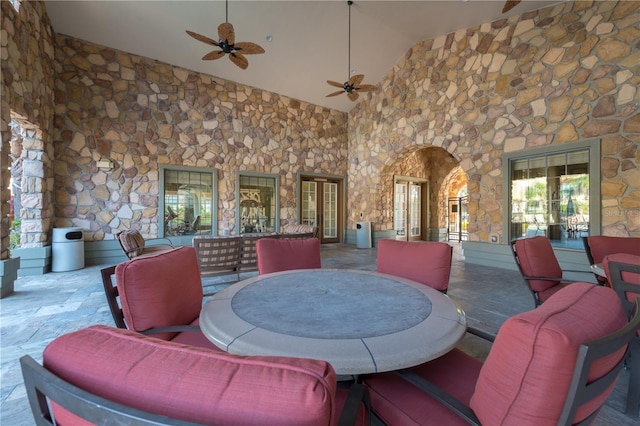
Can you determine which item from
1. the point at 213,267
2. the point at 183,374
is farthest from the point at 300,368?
the point at 213,267

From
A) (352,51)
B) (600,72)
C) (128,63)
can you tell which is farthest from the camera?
(352,51)

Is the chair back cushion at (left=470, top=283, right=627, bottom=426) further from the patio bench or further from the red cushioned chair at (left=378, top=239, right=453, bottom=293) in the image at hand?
the patio bench

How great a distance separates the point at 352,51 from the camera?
6.96m

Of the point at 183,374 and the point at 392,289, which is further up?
the point at 183,374

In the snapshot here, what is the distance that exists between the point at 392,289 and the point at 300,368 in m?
1.34

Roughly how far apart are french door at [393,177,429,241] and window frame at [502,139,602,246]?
3608 mm

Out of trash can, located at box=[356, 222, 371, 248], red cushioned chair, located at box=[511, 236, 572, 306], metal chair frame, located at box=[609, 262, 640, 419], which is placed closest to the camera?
metal chair frame, located at box=[609, 262, 640, 419]

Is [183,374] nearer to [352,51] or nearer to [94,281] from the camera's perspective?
[94,281]

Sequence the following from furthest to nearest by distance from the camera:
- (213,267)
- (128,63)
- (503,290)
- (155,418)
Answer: (128,63)
(503,290)
(213,267)
(155,418)

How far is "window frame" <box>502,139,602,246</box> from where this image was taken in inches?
181

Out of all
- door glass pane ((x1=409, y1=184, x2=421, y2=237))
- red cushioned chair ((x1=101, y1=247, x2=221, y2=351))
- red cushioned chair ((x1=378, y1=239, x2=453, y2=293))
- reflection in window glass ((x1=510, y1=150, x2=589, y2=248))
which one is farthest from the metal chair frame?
door glass pane ((x1=409, y1=184, x2=421, y2=237))

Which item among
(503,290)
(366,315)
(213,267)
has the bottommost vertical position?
(503,290)

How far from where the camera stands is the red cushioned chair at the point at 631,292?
1.71m

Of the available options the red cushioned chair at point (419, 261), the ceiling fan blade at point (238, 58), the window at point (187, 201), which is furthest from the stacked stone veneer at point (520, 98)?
the window at point (187, 201)
